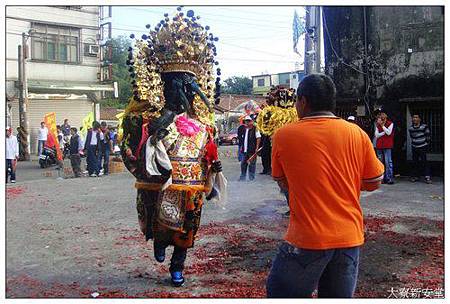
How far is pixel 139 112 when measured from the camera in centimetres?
313

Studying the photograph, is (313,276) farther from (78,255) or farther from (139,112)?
(78,255)

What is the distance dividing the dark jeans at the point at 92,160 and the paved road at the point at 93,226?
75 centimetres

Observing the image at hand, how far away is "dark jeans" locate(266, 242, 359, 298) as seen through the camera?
2102 mm

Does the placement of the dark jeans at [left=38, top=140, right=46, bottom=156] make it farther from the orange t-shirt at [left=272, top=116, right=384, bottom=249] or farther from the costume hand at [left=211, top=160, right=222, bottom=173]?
the orange t-shirt at [left=272, top=116, right=384, bottom=249]

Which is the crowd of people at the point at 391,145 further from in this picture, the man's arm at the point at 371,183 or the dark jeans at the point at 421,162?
the man's arm at the point at 371,183

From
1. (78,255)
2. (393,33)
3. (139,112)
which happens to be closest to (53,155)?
(78,255)

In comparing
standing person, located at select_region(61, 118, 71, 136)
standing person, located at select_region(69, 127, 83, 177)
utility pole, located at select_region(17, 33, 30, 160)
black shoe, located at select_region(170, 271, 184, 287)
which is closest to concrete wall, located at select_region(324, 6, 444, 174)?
standing person, located at select_region(69, 127, 83, 177)

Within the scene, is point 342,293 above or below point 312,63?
below

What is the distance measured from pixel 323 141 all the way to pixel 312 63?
549 cm

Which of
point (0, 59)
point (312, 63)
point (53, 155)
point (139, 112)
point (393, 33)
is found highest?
point (393, 33)

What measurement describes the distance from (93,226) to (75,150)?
6.02 feet

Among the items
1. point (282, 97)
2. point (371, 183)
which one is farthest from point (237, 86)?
point (371, 183)

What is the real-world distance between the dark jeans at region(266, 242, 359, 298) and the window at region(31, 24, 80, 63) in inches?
115

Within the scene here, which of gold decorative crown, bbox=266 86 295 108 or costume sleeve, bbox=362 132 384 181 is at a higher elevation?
gold decorative crown, bbox=266 86 295 108
